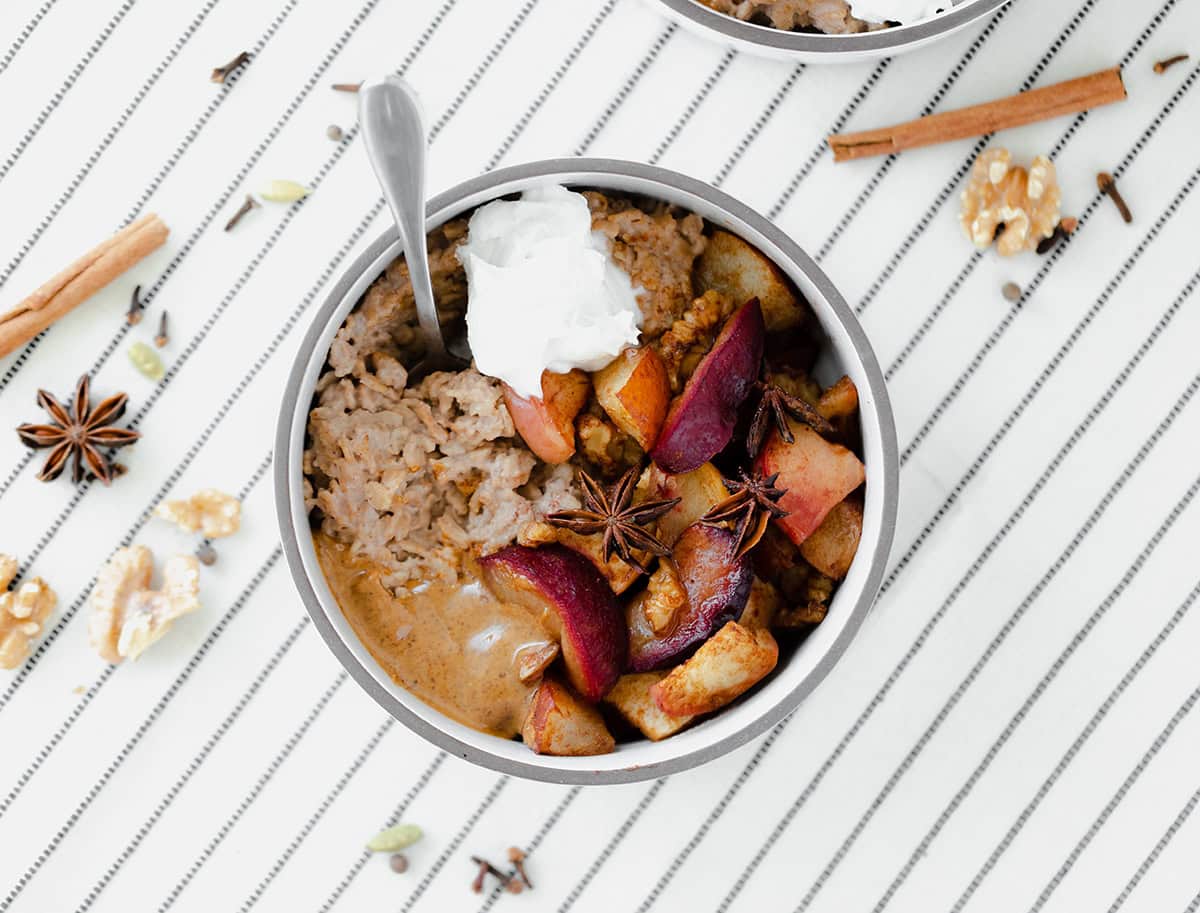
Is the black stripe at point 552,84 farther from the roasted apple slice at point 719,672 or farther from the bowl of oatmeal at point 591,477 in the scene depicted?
the roasted apple slice at point 719,672

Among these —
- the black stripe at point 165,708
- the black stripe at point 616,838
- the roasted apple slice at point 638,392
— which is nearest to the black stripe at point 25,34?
the black stripe at point 165,708

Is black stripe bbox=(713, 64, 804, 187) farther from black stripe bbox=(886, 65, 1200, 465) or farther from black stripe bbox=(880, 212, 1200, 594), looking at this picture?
black stripe bbox=(880, 212, 1200, 594)

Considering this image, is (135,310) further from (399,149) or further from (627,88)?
(627,88)

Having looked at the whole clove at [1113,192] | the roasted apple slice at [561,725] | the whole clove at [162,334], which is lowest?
the roasted apple slice at [561,725]

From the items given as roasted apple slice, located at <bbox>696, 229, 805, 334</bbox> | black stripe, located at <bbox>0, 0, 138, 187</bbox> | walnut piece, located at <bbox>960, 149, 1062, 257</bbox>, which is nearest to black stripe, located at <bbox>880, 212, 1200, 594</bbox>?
walnut piece, located at <bbox>960, 149, 1062, 257</bbox>

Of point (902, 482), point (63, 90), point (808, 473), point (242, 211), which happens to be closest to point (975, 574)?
point (902, 482)

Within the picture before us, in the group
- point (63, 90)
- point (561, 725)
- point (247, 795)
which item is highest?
point (63, 90)
